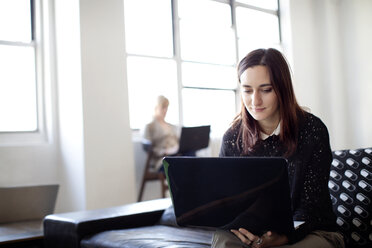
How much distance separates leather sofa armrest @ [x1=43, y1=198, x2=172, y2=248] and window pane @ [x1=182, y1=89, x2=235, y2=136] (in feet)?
11.1

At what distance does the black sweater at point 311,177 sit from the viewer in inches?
67.4

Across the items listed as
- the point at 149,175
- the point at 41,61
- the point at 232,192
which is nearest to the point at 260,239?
the point at 232,192

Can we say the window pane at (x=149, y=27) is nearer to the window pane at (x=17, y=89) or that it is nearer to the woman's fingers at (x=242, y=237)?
the window pane at (x=17, y=89)

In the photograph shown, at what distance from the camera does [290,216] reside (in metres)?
1.40

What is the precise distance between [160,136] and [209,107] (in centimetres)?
140

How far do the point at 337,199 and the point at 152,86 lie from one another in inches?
149

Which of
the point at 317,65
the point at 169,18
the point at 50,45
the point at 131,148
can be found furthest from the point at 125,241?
the point at 317,65

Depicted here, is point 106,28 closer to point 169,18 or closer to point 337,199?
point 169,18

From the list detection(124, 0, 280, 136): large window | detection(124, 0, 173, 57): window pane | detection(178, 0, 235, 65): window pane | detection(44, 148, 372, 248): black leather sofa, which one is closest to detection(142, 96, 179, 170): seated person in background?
detection(124, 0, 280, 136): large window

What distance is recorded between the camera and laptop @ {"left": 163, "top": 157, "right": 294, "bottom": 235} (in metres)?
1.36

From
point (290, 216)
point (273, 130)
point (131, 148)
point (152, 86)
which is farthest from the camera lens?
point (152, 86)

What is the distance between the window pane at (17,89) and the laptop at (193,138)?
1520 mm

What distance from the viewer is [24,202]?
322 cm

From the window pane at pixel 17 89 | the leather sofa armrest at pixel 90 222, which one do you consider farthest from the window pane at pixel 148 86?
the leather sofa armrest at pixel 90 222
